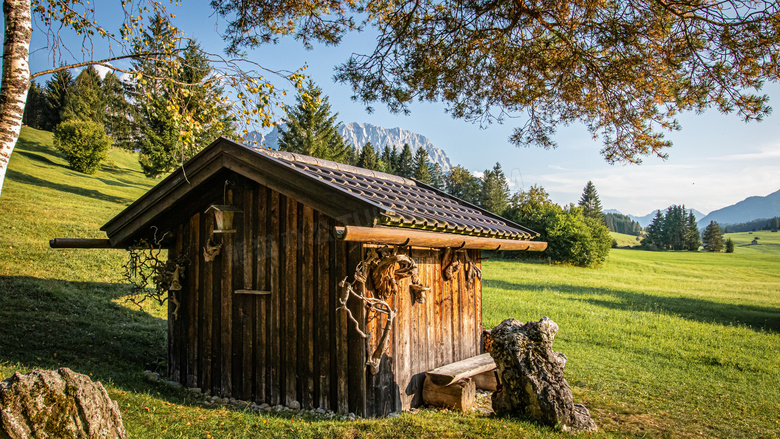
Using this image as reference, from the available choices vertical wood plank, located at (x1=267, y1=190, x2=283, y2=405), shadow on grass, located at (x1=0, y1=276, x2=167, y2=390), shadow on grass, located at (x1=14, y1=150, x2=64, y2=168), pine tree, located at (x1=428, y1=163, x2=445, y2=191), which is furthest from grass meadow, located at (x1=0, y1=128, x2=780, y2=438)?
pine tree, located at (x1=428, y1=163, x2=445, y2=191)

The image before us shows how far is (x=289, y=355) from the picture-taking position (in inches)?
235

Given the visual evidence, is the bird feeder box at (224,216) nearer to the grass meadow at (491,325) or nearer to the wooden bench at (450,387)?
the grass meadow at (491,325)

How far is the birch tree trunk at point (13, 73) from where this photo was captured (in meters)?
4.62

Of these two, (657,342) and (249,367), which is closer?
(249,367)

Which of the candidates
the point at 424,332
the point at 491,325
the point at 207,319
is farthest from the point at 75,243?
the point at 491,325

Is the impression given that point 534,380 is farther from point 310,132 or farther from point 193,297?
point 310,132

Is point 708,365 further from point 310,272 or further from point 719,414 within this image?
point 310,272

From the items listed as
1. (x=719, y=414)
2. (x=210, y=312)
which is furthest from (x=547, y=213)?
(x=210, y=312)

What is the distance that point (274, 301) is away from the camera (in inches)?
242

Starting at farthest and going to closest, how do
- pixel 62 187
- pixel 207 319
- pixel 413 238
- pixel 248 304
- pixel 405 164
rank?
pixel 405 164 → pixel 62 187 → pixel 207 319 → pixel 248 304 → pixel 413 238

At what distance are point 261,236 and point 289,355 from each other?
1679 millimetres

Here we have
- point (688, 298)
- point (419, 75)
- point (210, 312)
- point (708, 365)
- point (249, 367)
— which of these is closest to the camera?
point (249, 367)

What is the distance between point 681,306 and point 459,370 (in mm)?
17174

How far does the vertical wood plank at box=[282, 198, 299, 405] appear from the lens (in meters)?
5.93
